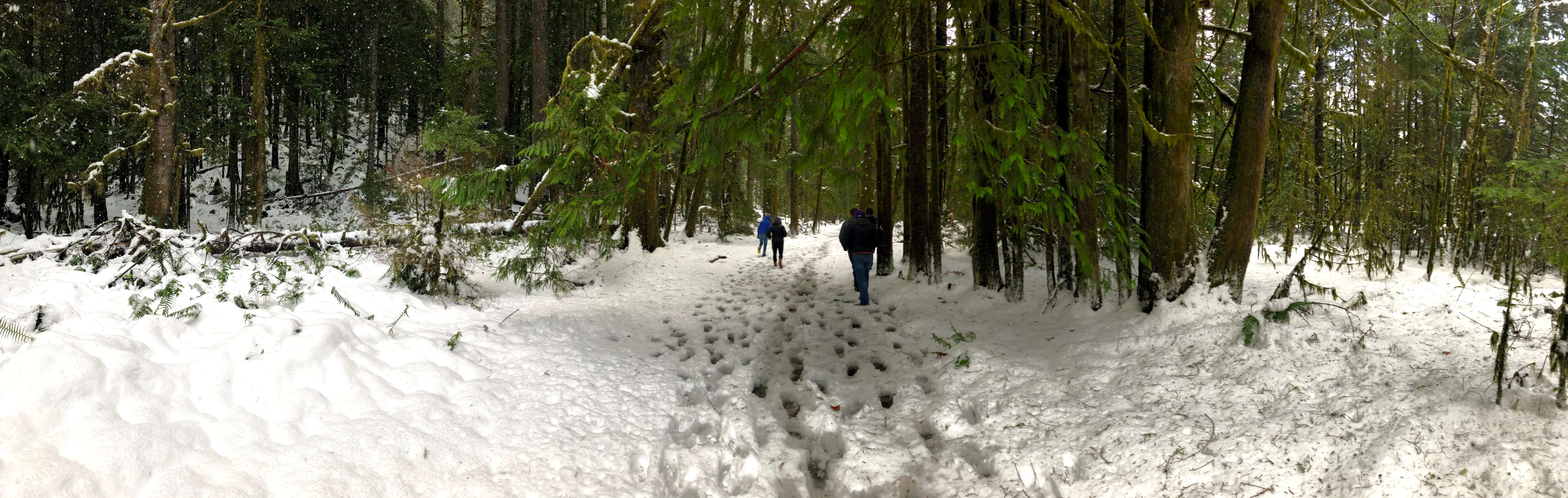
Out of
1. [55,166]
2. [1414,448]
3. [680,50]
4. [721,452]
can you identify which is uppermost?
[680,50]

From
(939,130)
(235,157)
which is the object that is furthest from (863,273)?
(235,157)

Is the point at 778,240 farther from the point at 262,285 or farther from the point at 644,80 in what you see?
the point at 262,285

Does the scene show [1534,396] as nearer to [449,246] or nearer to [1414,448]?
[1414,448]

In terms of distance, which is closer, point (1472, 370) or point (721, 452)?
point (1472, 370)

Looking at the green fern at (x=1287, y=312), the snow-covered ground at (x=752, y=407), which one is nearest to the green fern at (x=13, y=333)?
the snow-covered ground at (x=752, y=407)

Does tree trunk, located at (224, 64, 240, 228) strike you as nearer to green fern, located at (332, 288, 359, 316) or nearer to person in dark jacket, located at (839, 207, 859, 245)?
green fern, located at (332, 288, 359, 316)

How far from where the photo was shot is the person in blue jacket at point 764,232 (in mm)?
14461

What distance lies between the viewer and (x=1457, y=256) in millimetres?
9469

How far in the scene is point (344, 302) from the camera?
17.4 ft

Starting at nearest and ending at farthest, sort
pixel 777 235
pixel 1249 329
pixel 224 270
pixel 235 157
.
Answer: pixel 1249 329
pixel 224 270
pixel 777 235
pixel 235 157

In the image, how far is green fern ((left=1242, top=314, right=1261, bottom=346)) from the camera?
4242mm

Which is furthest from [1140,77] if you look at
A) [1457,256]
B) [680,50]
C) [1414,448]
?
[680,50]

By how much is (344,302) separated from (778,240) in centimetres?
880

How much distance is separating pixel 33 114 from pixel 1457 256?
27640 mm
